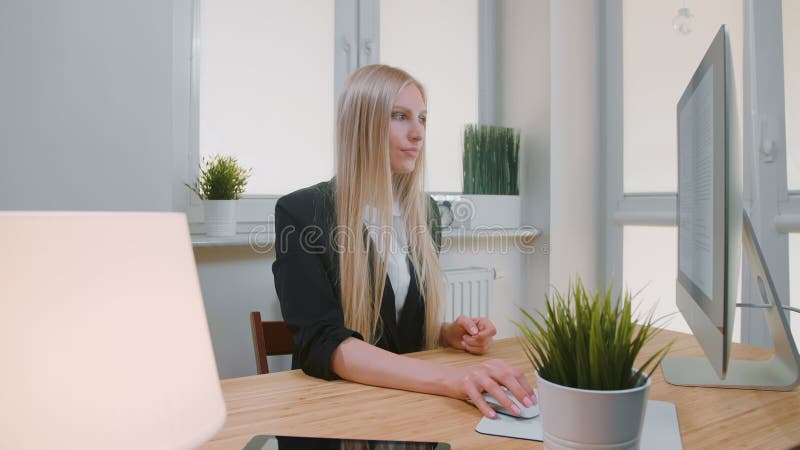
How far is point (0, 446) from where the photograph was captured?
1.02 feet

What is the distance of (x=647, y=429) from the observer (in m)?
0.71

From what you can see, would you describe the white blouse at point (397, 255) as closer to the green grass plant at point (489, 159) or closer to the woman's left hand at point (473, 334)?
the woman's left hand at point (473, 334)

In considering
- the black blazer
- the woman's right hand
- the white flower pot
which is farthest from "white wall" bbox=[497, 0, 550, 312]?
the woman's right hand

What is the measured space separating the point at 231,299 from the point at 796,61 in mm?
2094

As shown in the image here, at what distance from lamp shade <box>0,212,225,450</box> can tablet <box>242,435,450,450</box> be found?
293 mm

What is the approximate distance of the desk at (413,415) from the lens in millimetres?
684

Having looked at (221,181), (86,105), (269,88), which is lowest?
(221,181)

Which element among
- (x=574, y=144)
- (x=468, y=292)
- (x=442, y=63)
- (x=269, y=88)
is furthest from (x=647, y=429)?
(x=442, y=63)

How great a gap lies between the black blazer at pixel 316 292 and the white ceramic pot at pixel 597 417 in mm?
516

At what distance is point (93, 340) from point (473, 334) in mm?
904

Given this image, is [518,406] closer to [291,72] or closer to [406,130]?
[406,130]

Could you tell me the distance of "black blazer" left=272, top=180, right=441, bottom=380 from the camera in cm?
103

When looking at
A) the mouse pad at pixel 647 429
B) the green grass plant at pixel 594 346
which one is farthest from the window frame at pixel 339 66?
the green grass plant at pixel 594 346

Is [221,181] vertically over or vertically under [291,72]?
under
